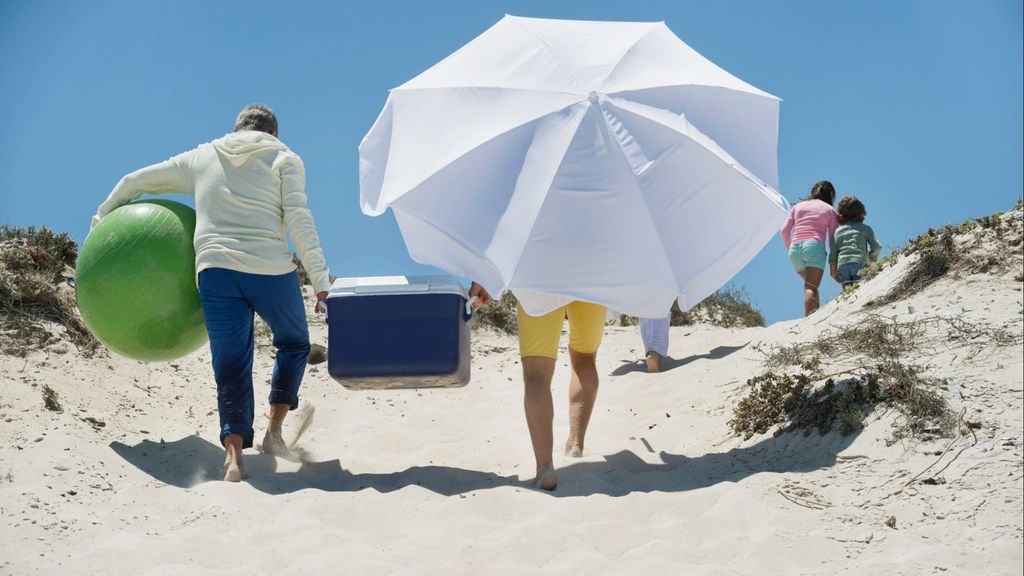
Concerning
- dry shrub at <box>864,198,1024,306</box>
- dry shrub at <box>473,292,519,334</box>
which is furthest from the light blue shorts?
dry shrub at <box>473,292,519,334</box>

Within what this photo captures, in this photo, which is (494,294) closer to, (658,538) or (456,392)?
(658,538)

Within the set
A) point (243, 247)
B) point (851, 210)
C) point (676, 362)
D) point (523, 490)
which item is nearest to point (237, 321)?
point (243, 247)

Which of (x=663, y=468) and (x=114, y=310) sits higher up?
(x=114, y=310)

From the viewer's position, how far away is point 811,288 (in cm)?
1052

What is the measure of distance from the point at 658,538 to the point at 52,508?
3.17 m

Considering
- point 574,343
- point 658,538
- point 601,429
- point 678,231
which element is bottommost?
point 658,538

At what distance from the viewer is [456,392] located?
9.71 m

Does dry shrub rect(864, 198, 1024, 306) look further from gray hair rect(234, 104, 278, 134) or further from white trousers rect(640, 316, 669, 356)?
gray hair rect(234, 104, 278, 134)

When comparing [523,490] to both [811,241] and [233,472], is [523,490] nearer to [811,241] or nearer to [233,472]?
[233,472]

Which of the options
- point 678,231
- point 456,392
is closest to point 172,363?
point 456,392

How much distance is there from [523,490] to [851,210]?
589 cm

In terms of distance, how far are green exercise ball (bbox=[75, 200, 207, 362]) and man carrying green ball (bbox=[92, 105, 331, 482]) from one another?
21 cm

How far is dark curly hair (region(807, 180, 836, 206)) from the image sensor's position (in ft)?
35.2

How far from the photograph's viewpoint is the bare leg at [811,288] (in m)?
10.4
